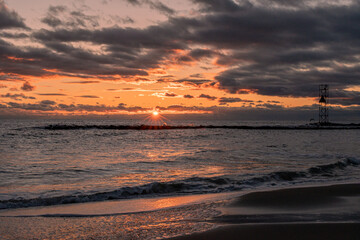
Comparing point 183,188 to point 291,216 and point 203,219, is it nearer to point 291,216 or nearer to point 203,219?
point 203,219

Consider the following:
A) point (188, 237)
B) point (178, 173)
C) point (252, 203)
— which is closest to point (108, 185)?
point (178, 173)

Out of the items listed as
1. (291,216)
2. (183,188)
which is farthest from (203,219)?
(183,188)

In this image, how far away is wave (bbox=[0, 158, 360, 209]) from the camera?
10.2 meters

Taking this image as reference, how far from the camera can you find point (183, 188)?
1282cm

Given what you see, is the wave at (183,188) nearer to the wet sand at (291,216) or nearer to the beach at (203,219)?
the beach at (203,219)

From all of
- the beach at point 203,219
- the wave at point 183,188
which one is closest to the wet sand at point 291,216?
the beach at point 203,219

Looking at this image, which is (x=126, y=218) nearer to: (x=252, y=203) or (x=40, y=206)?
(x=40, y=206)

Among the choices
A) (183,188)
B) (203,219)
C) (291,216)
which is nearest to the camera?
(203,219)

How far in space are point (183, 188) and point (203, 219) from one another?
16.4 ft

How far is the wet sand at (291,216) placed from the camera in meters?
6.60


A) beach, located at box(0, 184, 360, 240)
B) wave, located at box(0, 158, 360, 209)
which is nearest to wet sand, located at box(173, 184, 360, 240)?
beach, located at box(0, 184, 360, 240)

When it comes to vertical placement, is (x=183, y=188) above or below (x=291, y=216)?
below

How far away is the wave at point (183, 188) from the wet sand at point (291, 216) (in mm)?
2192

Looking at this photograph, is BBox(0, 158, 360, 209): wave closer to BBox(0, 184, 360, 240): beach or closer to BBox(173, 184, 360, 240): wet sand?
BBox(0, 184, 360, 240): beach
